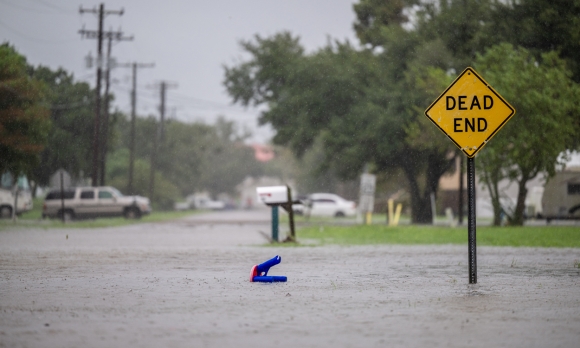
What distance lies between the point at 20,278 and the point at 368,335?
7019 millimetres

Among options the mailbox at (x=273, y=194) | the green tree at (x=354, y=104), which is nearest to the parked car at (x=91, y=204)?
the green tree at (x=354, y=104)

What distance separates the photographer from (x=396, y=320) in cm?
859

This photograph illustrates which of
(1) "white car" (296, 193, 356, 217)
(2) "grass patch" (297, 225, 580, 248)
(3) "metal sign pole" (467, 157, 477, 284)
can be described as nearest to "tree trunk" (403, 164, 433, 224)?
(1) "white car" (296, 193, 356, 217)

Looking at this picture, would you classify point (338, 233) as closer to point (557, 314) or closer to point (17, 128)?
point (17, 128)

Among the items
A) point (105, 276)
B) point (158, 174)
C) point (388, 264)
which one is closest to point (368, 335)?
point (105, 276)

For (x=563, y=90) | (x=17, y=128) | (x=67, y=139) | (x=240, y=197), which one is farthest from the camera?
(x=240, y=197)

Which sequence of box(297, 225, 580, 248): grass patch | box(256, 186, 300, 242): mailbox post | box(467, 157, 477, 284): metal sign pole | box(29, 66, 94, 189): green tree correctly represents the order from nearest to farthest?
1. box(467, 157, 477, 284): metal sign pole
2. box(256, 186, 300, 242): mailbox post
3. box(297, 225, 580, 248): grass patch
4. box(29, 66, 94, 189): green tree

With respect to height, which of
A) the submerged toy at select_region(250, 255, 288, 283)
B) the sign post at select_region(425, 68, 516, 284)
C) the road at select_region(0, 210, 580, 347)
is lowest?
the road at select_region(0, 210, 580, 347)

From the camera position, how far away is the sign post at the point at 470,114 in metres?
12.3

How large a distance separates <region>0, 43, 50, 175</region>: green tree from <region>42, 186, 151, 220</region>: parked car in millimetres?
8224

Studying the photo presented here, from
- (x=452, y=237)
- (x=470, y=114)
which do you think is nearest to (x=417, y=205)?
(x=452, y=237)

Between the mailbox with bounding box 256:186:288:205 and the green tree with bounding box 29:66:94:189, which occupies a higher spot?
the green tree with bounding box 29:66:94:189

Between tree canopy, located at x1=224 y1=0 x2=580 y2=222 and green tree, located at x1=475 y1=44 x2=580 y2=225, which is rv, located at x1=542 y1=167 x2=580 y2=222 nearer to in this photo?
tree canopy, located at x1=224 y1=0 x2=580 y2=222

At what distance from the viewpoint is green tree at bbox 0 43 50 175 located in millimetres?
37719
